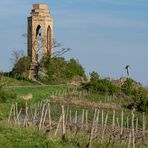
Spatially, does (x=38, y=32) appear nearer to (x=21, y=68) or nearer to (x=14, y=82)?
(x=21, y=68)

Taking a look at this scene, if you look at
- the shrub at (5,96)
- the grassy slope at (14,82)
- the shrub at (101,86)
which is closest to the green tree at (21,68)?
the grassy slope at (14,82)

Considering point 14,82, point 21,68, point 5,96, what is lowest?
point 5,96


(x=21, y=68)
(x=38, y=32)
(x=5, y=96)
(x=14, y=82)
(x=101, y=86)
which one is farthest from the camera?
(x=38, y=32)

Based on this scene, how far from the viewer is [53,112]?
5547cm

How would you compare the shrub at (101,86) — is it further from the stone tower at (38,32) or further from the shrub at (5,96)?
the shrub at (5,96)

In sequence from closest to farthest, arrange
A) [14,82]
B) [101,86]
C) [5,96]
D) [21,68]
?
[5,96] → [101,86] → [14,82] → [21,68]

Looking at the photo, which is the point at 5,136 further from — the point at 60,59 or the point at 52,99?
the point at 60,59

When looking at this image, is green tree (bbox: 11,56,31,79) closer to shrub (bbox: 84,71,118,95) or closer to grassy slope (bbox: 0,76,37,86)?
grassy slope (bbox: 0,76,37,86)

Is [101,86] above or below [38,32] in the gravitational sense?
below

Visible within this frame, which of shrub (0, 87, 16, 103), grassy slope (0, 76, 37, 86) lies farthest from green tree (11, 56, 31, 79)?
shrub (0, 87, 16, 103)

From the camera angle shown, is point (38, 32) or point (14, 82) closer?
point (14, 82)

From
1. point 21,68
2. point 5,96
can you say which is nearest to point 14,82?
point 21,68

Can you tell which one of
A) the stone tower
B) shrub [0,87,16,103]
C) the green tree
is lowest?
shrub [0,87,16,103]

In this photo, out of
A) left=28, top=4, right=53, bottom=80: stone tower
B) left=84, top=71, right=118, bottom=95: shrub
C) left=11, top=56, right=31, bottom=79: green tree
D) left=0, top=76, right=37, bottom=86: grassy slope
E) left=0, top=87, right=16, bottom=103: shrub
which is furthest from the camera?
left=28, top=4, right=53, bottom=80: stone tower
